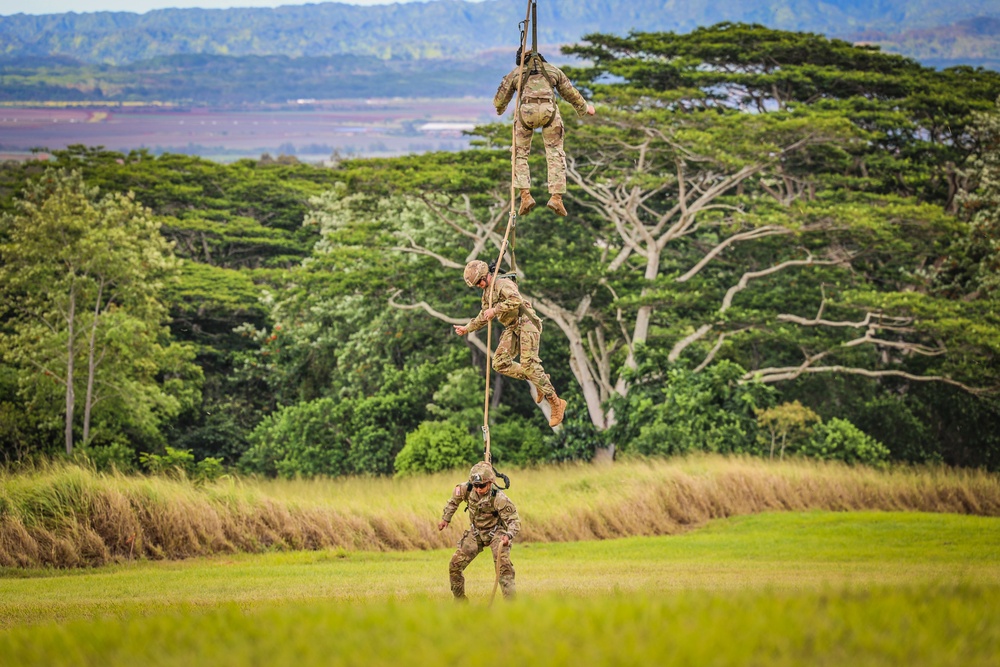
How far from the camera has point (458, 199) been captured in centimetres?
3284

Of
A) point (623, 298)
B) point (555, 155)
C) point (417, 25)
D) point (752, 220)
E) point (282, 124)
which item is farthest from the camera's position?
point (417, 25)

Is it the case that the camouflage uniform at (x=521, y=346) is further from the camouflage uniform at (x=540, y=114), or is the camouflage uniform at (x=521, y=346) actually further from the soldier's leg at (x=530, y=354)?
the camouflage uniform at (x=540, y=114)

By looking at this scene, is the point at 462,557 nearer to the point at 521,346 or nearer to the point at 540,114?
the point at 521,346

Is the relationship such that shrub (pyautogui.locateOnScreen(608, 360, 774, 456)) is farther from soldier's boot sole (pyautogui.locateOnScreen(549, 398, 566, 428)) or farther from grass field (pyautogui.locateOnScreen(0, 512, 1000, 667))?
grass field (pyautogui.locateOnScreen(0, 512, 1000, 667))

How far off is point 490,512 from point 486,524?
0.43ft

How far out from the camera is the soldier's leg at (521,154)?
9.82 m

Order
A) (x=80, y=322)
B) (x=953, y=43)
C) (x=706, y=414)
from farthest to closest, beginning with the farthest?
(x=953, y=43)
(x=80, y=322)
(x=706, y=414)

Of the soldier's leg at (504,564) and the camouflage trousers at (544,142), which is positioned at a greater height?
the camouflage trousers at (544,142)


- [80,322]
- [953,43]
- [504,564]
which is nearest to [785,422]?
[504,564]

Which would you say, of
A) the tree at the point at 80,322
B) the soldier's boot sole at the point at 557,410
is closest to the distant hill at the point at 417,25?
the tree at the point at 80,322

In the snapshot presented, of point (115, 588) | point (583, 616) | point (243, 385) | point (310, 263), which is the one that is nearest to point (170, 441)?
point (243, 385)

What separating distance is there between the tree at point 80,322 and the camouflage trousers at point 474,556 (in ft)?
64.6

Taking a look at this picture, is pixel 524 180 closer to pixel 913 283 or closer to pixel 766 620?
pixel 766 620

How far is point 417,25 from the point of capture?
18050 centimetres
